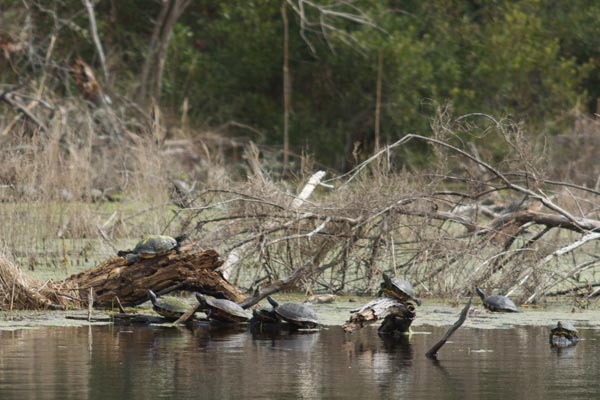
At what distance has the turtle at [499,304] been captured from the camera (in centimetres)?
1145

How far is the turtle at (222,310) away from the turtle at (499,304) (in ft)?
7.19

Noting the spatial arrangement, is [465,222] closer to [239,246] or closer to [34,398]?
[239,246]

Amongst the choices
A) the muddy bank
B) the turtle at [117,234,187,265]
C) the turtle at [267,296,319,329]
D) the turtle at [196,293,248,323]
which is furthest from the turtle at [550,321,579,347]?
the turtle at [117,234,187,265]

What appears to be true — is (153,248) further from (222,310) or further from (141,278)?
(222,310)

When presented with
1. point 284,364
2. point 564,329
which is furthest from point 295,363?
point 564,329

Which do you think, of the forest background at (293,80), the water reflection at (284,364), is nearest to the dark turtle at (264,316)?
the water reflection at (284,364)

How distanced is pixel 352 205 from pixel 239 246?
1186 mm

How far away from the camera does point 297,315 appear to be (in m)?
10.4

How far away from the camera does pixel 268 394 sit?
7266 mm

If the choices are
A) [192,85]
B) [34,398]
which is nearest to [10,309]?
[34,398]

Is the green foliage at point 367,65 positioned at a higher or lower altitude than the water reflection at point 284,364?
higher

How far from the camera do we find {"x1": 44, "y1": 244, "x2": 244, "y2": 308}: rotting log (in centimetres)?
1138

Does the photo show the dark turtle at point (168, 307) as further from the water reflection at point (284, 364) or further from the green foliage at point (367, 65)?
the green foliage at point (367, 65)

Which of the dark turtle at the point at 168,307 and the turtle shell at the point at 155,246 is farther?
the turtle shell at the point at 155,246
